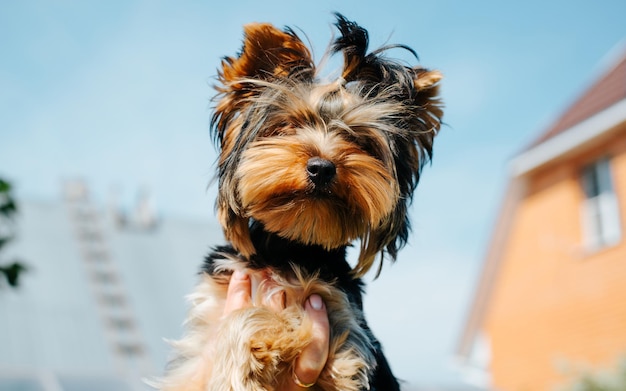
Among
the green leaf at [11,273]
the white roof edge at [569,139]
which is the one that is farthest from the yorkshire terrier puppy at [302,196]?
the white roof edge at [569,139]

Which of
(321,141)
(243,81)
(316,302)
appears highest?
(243,81)

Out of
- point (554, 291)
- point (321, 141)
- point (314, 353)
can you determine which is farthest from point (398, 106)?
point (554, 291)

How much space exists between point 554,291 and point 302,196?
13863 millimetres

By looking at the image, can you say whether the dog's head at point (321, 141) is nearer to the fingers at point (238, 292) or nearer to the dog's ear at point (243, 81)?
the dog's ear at point (243, 81)

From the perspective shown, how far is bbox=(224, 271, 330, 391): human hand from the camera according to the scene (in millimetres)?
3166

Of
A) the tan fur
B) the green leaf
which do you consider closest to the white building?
the green leaf

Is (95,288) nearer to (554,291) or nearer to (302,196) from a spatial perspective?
(554,291)

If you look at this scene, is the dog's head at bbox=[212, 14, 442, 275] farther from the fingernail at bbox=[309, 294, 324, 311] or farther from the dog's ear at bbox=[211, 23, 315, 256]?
the fingernail at bbox=[309, 294, 324, 311]

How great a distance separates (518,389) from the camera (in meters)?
16.7

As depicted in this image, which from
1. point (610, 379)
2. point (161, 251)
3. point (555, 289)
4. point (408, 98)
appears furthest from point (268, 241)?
point (161, 251)

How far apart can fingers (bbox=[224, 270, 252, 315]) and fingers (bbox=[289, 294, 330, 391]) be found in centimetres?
29

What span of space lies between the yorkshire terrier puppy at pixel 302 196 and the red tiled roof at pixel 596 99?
11.2 m

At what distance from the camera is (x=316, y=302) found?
3293 millimetres

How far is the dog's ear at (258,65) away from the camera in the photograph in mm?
3482
